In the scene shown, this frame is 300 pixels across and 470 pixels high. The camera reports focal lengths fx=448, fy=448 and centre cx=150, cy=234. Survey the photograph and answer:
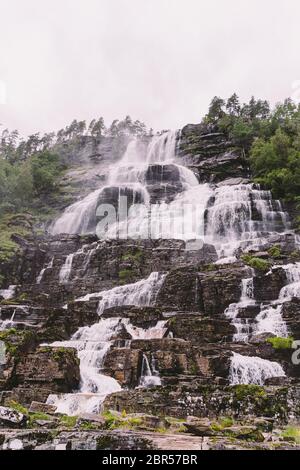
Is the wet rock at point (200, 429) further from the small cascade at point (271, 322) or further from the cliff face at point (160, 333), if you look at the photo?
the small cascade at point (271, 322)

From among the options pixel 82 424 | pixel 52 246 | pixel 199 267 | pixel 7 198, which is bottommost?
pixel 82 424

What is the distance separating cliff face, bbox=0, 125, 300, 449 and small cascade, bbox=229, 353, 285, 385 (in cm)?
4

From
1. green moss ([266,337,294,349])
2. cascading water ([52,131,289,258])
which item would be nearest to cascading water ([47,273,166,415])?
green moss ([266,337,294,349])

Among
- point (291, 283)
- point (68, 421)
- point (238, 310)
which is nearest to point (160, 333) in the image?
point (238, 310)

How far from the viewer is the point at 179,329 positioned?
62.4ft

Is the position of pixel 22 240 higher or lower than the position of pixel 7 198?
lower

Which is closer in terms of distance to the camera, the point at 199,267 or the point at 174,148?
the point at 199,267

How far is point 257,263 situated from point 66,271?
14299 mm

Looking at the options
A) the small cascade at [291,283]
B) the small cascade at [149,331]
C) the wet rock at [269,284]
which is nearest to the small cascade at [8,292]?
the small cascade at [149,331]

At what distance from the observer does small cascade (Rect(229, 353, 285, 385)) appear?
1517 cm

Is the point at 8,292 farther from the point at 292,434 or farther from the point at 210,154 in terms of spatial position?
the point at 210,154
